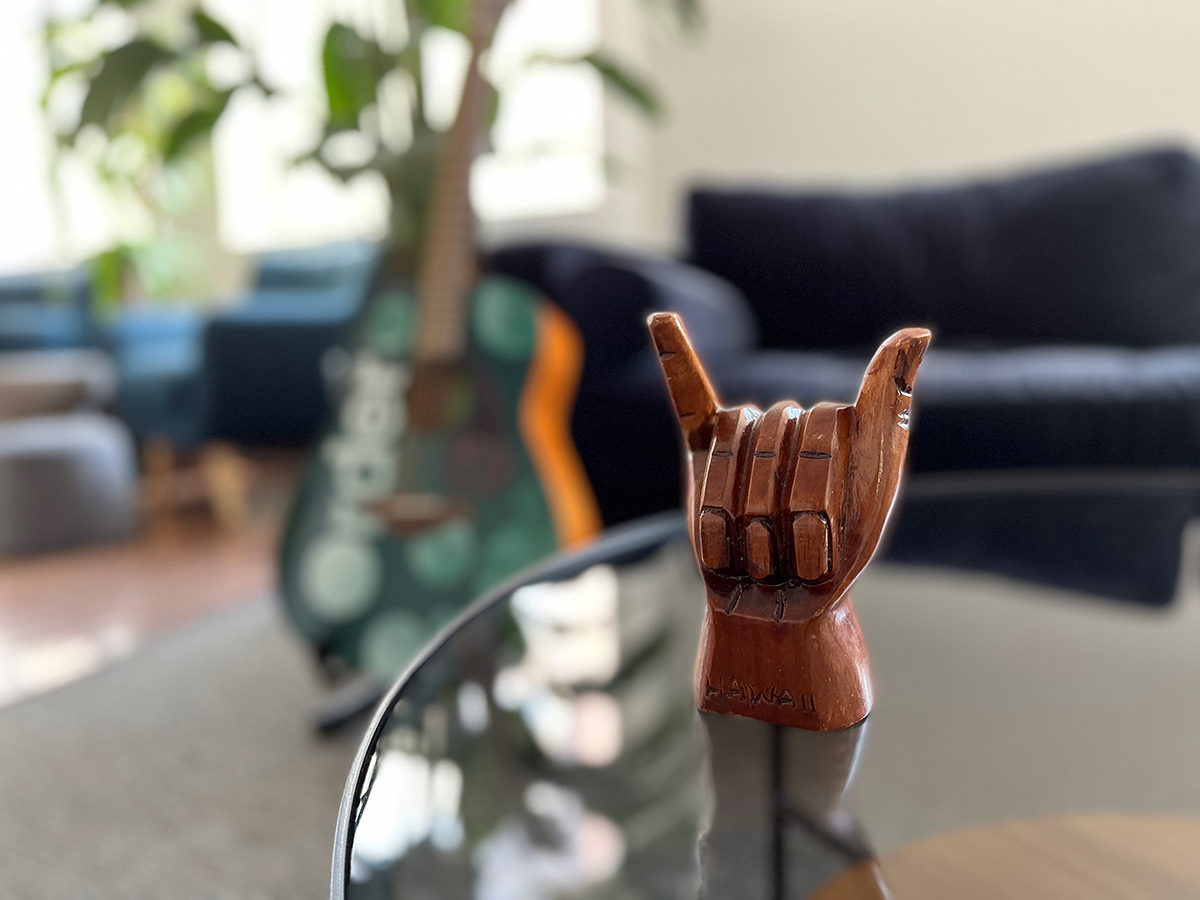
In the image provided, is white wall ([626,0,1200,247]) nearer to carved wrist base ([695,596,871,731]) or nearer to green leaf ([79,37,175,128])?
green leaf ([79,37,175,128])

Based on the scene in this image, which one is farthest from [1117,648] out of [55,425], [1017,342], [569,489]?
[55,425]

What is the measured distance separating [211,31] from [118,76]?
127 mm

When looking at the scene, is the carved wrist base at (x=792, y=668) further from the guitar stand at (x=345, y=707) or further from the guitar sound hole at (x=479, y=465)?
the guitar stand at (x=345, y=707)

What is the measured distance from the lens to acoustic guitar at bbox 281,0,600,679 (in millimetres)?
1069

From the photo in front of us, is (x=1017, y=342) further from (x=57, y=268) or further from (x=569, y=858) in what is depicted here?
(x=57, y=268)

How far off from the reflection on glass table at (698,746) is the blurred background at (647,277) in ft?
0.40

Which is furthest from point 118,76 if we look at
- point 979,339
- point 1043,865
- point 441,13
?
point 979,339

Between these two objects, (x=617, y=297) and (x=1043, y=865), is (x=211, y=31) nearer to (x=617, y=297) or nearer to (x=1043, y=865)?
(x=617, y=297)

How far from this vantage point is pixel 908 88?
7.39 feet

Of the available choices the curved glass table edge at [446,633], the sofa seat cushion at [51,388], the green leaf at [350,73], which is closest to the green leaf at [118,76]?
the green leaf at [350,73]

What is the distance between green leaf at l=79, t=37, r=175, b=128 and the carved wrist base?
3.58 ft

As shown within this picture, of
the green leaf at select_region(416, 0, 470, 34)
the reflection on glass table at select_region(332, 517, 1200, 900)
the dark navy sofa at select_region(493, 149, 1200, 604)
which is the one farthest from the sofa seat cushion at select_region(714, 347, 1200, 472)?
the green leaf at select_region(416, 0, 470, 34)

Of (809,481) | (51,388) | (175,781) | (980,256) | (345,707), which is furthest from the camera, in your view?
(51,388)

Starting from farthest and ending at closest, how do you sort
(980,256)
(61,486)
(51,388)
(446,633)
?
(51,388), (61,486), (980,256), (446,633)
